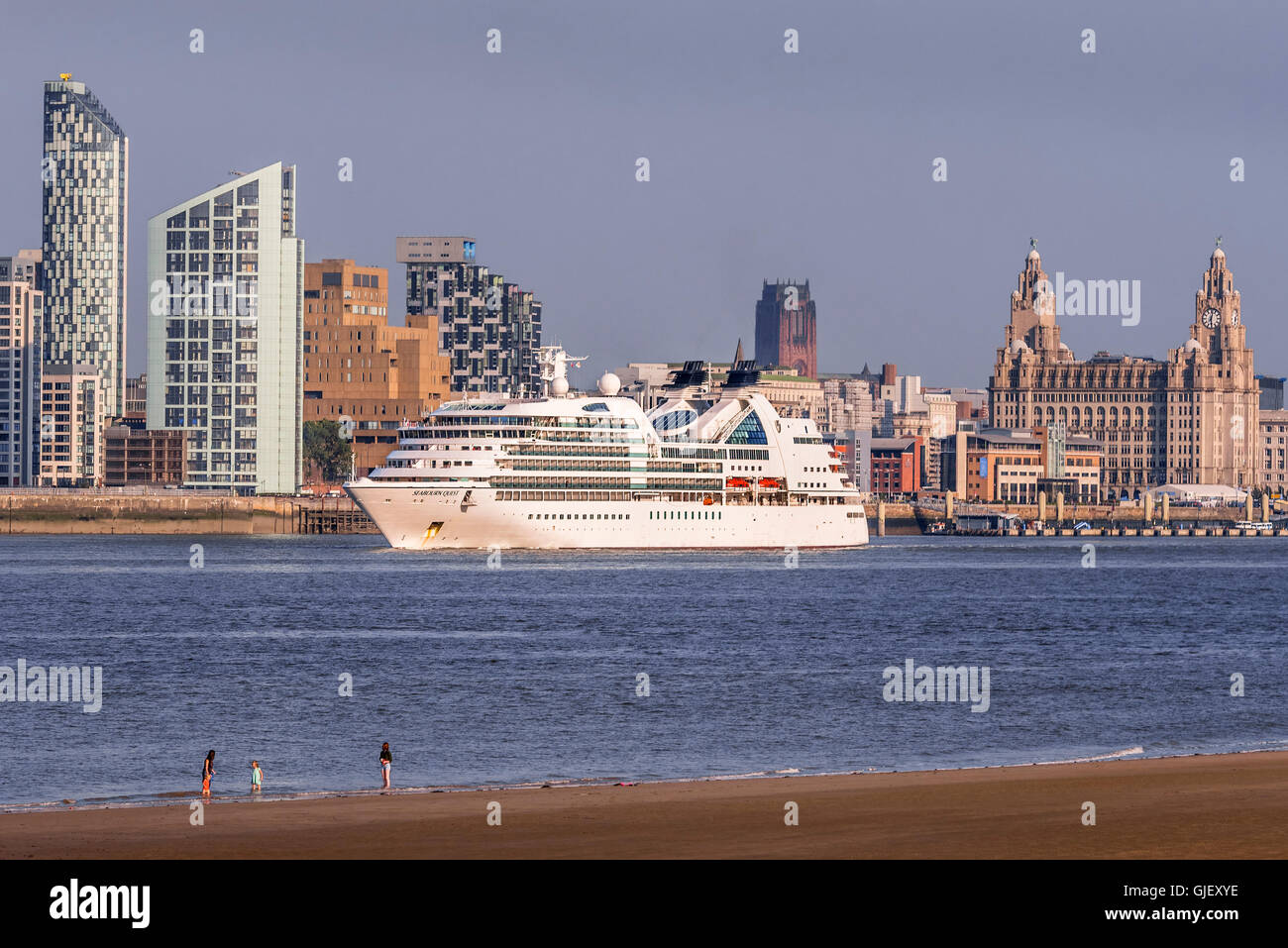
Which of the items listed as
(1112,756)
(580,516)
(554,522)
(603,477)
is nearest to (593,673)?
(1112,756)

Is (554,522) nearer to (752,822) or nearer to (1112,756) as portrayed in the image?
(1112,756)

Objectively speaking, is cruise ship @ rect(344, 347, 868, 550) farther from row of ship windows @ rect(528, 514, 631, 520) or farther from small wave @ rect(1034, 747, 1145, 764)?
small wave @ rect(1034, 747, 1145, 764)

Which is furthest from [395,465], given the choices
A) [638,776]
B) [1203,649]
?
[638,776]

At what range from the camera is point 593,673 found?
194 ft

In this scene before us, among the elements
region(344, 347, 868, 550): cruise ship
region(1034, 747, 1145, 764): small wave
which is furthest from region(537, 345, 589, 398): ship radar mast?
region(1034, 747, 1145, 764): small wave

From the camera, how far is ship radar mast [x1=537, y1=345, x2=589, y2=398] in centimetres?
15012

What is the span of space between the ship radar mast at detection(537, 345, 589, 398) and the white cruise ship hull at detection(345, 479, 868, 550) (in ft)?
39.7

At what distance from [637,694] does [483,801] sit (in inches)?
747

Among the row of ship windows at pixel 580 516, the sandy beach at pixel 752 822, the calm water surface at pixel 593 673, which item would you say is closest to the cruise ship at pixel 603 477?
the row of ship windows at pixel 580 516

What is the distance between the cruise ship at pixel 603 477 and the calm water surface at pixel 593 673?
14173 mm

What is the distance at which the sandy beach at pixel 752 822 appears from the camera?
27719 mm

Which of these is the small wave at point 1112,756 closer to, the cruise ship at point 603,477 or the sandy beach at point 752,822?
the sandy beach at point 752,822
